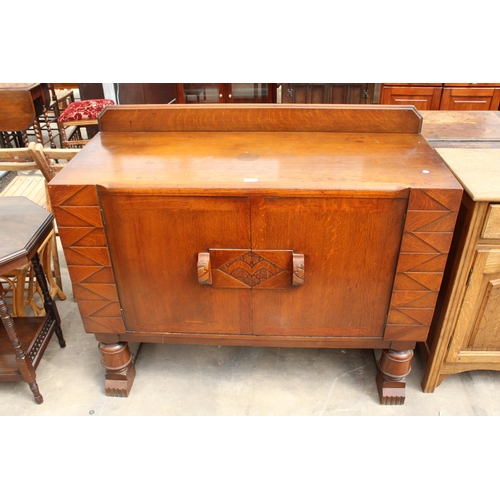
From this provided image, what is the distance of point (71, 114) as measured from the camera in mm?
3861

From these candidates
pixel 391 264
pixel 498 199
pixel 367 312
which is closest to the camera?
pixel 498 199

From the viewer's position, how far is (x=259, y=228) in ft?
4.52

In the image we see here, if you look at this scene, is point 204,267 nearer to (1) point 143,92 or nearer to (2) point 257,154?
(2) point 257,154

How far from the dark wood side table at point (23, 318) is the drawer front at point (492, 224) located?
1.50 metres

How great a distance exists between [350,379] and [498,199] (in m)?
0.92

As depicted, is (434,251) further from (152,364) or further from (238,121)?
(152,364)

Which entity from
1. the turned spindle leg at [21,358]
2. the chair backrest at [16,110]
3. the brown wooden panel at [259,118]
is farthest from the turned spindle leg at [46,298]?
the chair backrest at [16,110]

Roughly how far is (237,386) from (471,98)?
10.2 feet

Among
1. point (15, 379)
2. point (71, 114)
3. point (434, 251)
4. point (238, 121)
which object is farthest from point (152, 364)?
point (71, 114)

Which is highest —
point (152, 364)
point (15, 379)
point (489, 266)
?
point (489, 266)

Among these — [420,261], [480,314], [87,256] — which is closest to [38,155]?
[87,256]

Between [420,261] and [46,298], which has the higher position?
[420,261]

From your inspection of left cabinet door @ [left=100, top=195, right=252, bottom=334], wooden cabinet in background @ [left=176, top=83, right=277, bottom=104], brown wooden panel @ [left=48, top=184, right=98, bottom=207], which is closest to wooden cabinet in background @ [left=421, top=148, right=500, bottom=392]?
left cabinet door @ [left=100, top=195, right=252, bottom=334]

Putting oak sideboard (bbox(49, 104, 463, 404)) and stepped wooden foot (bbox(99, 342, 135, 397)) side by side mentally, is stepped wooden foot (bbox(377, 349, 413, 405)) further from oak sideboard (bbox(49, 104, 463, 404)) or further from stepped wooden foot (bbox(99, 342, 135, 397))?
stepped wooden foot (bbox(99, 342, 135, 397))
